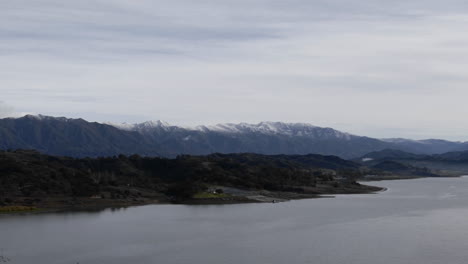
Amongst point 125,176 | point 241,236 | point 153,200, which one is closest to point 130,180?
point 125,176

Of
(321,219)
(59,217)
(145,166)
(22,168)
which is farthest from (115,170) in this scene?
(321,219)

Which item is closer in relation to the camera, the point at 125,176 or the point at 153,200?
the point at 153,200

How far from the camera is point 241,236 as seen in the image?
249 ft

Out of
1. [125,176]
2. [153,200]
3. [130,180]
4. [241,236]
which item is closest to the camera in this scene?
[241,236]

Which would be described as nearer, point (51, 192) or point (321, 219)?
point (321, 219)

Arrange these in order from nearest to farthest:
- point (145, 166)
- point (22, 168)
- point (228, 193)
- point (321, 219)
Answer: point (321, 219)
point (22, 168)
point (228, 193)
point (145, 166)

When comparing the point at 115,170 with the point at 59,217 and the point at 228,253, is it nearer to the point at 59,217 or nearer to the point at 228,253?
the point at 59,217

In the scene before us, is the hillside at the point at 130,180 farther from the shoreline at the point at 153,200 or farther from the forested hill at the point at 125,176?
the shoreline at the point at 153,200

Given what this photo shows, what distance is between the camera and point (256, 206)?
121062 mm

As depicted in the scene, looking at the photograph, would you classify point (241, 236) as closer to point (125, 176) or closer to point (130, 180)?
point (130, 180)

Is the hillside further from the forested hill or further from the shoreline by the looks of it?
the shoreline

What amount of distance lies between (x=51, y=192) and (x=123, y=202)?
49.7 ft

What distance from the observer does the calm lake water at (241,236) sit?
60844 mm

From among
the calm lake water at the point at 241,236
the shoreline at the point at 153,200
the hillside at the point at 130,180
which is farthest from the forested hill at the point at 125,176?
the calm lake water at the point at 241,236
